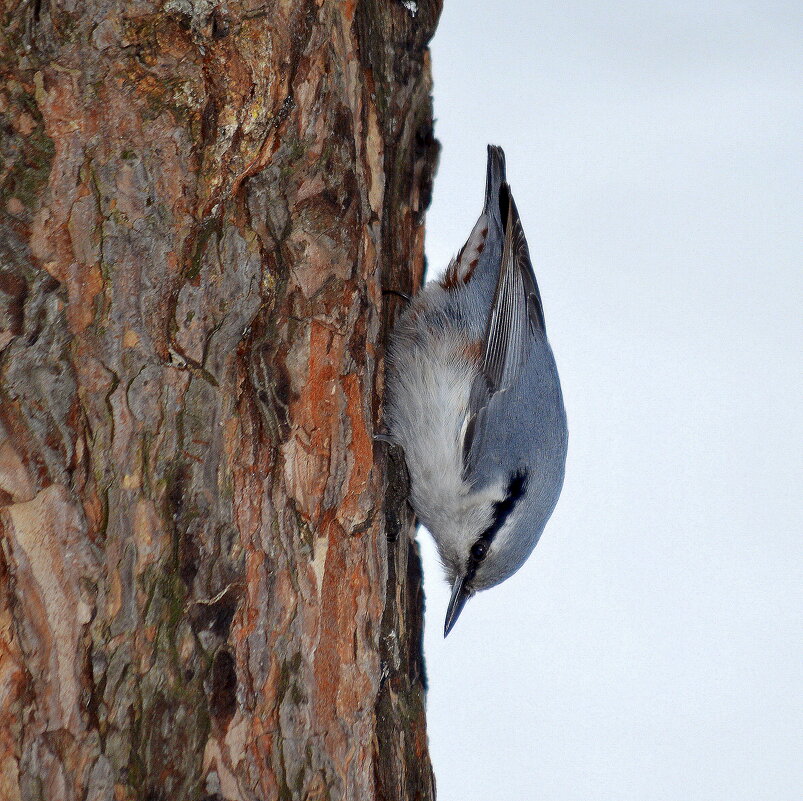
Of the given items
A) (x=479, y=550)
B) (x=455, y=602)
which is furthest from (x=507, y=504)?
(x=455, y=602)

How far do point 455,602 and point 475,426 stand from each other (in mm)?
516

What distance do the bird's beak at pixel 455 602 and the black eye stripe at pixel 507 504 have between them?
10 cm

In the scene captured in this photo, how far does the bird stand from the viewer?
2.27 m

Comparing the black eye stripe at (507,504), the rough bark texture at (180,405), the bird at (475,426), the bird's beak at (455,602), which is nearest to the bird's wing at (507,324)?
the bird at (475,426)

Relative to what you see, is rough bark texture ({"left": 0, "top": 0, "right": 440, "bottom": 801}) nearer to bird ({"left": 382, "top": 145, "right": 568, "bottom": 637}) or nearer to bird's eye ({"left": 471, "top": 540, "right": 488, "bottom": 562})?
bird ({"left": 382, "top": 145, "right": 568, "bottom": 637})

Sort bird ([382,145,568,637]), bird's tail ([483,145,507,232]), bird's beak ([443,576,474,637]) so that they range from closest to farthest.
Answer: bird ([382,145,568,637])
bird's beak ([443,576,474,637])
bird's tail ([483,145,507,232])

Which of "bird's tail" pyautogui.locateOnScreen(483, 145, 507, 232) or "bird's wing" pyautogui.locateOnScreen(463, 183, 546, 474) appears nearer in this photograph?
"bird's wing" pyautogui.locateOnScreen(463, 183, 546, 474)

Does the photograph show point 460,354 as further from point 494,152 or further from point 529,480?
point 494,152

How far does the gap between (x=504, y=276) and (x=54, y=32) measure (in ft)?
5.06

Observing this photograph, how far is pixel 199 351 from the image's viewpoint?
149cm

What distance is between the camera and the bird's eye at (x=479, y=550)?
235cm

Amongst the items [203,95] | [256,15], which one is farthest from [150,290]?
[256,15]

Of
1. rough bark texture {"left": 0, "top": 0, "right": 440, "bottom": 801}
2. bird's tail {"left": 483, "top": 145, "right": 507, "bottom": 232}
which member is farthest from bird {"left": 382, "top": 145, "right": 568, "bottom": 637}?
rough bark texture {"left": 0, "top": 0, "right": 440, "bottom": 801}

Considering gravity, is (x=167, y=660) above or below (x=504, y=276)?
below
